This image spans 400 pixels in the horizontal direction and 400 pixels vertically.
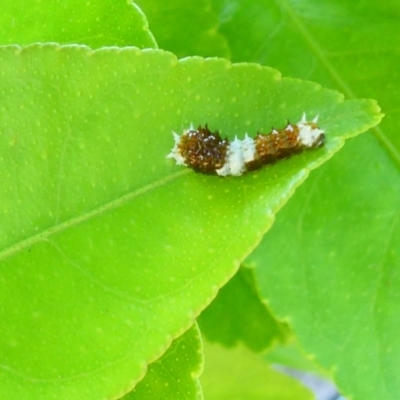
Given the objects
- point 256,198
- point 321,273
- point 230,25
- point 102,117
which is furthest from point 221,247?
point 230,25

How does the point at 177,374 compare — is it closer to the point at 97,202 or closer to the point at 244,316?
the point at 97,202

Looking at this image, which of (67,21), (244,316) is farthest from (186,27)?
(244,316)

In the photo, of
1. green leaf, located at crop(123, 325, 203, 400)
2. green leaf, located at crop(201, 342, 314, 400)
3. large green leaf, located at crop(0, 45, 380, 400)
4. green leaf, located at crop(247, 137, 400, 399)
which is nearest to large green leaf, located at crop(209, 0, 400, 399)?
green leaf, located at crop(247, 137, 400, 399)

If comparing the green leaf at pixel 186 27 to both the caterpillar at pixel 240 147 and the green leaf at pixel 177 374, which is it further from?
the green leaf at pixel 177 374

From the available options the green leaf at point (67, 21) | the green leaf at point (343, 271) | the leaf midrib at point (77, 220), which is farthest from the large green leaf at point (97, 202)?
the green leaf at point (343, 271)

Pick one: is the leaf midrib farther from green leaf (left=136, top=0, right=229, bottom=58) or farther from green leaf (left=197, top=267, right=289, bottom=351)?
green leaf (left=197, top=267, right=289, bottom=351)

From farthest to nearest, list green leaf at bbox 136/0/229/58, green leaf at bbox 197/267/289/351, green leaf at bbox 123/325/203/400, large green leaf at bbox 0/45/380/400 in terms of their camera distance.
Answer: green leaf at bbox 197/267/289/351 < green leaf at bbox 136/0/229/58 < green leaf at bbox 123/325/203/400 < large green leaf at bbox 0/45/380/400

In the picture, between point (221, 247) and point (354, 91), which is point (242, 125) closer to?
point (221, 247)
